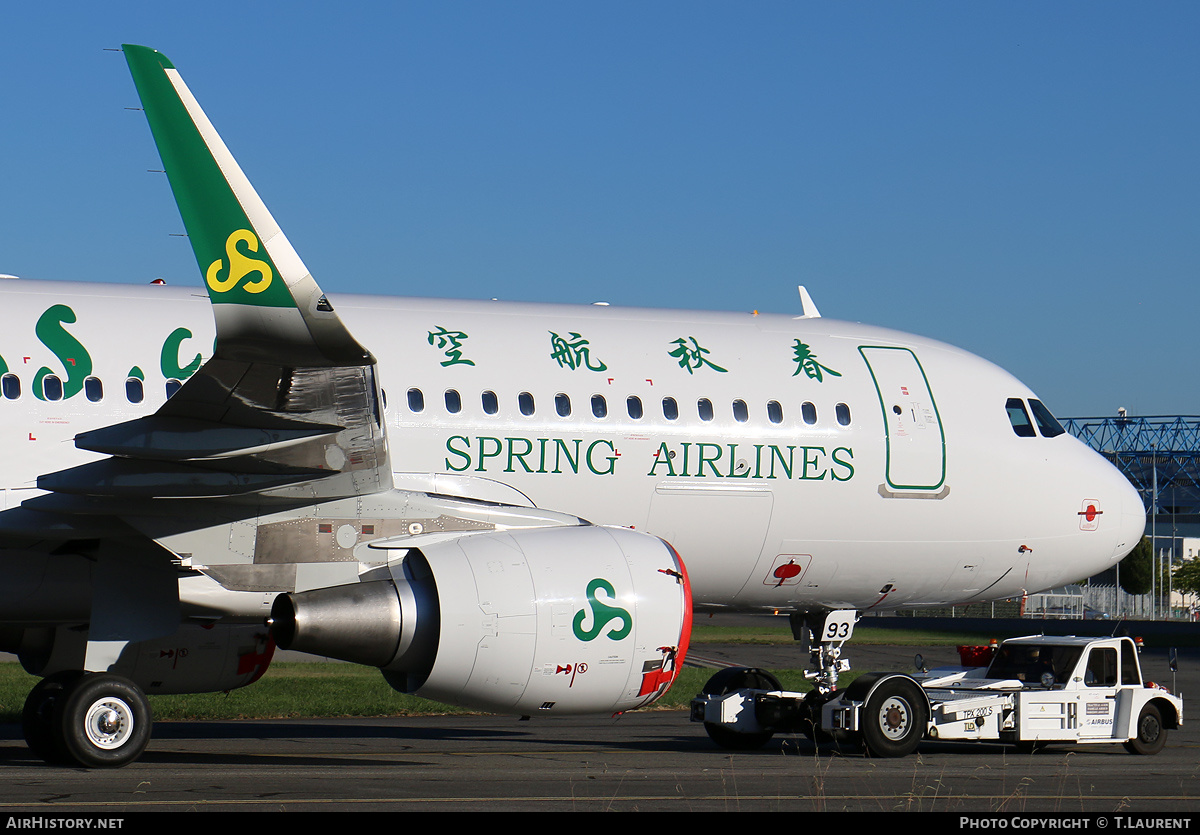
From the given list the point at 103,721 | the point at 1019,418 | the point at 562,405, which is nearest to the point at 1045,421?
the point at 1019,418

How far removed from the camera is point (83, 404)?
39.6 ft

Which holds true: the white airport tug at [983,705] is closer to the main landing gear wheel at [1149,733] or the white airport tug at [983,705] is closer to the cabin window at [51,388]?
the main landing gear wheel at [1149,733]

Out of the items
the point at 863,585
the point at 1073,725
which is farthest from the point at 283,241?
the point at 1073,725

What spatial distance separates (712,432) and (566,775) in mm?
3716

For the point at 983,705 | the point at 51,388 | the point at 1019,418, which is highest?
the point at 1019,418

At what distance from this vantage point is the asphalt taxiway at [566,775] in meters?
9.83

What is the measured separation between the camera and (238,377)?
9.73m

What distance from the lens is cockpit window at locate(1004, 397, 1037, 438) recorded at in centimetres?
1568

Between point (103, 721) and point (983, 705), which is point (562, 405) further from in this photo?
point (983, 705)

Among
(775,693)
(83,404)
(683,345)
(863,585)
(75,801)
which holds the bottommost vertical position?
(75,801)

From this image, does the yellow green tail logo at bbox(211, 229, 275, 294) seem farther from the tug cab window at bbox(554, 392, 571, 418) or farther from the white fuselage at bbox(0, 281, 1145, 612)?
the tug cab window at bbox(554, 392, 571, 418)

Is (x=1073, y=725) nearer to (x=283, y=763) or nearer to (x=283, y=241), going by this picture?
(x=283, y=763)

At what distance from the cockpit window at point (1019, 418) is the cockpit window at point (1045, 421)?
115 millimetres
